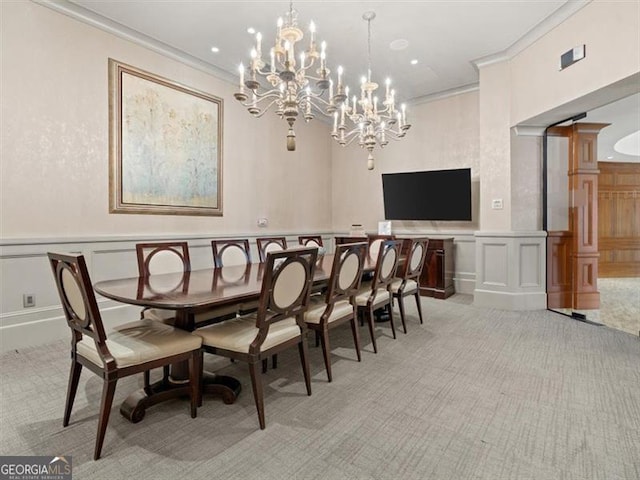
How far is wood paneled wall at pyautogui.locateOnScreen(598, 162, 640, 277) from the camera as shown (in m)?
4.51

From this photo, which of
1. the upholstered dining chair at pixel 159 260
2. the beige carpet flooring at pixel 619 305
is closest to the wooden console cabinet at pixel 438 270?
the beige carpet flooring at pixel 619 305

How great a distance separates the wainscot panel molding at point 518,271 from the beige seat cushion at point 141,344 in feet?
12.9

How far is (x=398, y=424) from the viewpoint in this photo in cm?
182

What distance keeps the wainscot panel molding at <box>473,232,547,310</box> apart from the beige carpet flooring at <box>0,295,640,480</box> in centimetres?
143

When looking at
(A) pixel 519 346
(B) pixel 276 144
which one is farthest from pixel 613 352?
(B) pixel 276 144

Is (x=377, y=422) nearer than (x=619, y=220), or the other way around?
(x=377, y=422)

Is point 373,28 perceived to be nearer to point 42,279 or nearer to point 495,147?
point 495,147

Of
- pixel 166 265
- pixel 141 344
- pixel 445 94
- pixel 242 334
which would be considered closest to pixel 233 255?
pixel 166 265

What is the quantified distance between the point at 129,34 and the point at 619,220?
6586 mm

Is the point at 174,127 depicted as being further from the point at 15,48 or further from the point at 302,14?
the point at 302,14

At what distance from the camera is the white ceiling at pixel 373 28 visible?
3.26 meters

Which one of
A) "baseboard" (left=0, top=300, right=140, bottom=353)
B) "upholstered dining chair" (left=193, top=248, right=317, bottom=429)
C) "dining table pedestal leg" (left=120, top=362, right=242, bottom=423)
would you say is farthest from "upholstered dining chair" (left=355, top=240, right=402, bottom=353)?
"baseboard" (left=0, top=300, right=140, bottom=353)

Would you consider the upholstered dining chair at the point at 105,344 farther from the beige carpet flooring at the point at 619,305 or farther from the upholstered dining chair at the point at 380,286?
the beige carpet flooring at the point at 619,305

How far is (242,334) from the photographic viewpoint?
6.22ft
